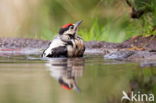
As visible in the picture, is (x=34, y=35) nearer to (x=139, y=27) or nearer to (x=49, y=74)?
(x=139, y=27)

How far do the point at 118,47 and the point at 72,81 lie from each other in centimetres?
573

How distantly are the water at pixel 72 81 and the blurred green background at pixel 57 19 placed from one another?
459 cm

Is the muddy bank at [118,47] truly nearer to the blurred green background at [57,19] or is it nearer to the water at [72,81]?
the water at [72,81]

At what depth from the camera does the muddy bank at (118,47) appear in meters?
9.52

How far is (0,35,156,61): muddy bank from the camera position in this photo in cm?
952

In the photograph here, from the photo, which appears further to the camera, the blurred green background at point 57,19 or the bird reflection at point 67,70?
the blurred green background at point 57,19

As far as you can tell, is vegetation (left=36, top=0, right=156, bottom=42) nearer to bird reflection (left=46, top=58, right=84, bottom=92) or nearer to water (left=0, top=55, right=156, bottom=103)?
bird reflection (left=46, top=58, right=84, bottom=92)

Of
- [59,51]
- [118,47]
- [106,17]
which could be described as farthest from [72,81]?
[106,17]

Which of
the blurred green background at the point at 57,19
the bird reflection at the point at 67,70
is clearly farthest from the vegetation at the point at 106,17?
the bird reflection at the point at 67,70

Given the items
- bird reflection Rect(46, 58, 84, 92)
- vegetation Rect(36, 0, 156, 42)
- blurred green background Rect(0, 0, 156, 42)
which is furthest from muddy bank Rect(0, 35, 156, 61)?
blurred green background Rect(0, 0, 156, 42)

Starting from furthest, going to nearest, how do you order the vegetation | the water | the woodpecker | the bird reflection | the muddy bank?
the vegetation → the woodpecker → the muddy bank → the bird reflection → the water

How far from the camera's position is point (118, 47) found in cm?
1169

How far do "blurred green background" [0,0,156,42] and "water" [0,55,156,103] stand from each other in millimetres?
4589

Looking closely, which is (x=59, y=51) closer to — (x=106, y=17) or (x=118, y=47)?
(x=118, y=47)
